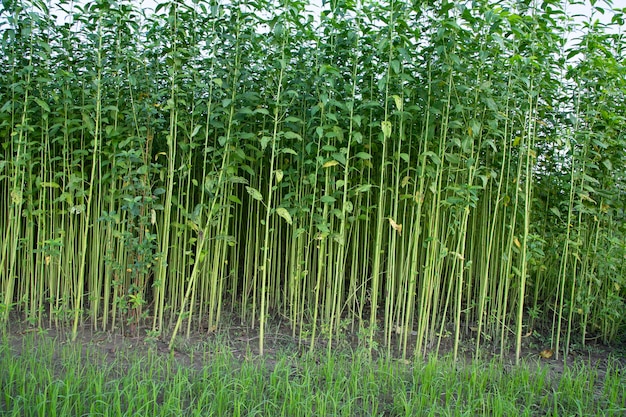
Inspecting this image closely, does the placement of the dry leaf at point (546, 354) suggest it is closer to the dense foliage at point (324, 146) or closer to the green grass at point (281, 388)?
the dense foliage at point (324, 146)

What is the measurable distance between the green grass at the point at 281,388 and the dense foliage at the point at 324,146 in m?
0.46

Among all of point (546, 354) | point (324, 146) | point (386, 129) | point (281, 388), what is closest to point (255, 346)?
point (281, 388)

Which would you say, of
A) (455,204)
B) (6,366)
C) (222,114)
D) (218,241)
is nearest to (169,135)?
(222,114)

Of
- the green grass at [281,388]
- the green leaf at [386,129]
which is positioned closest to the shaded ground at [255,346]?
the green grass at [281,388]

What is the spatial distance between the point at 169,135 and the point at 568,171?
3.12m

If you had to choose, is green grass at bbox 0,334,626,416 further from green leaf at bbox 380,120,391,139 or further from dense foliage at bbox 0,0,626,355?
green leaf at bbox 380,120,391,139

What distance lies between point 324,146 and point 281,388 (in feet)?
5.15

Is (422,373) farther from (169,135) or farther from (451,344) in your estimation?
(169,135)

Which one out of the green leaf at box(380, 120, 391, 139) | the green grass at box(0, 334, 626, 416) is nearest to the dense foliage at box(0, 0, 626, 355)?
the green leaf at box(380, 120, 391, 139)

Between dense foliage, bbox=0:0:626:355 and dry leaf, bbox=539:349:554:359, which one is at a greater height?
dense foliage, bbox=0:0:626:355

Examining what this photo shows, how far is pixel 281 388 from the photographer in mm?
2811

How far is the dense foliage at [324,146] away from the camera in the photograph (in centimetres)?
343

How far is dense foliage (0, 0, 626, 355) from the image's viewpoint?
3430 millimetres

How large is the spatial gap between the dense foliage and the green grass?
18.0 inches
